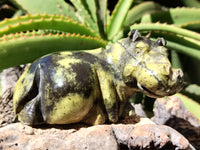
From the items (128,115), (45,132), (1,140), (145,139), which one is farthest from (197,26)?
(1,140)

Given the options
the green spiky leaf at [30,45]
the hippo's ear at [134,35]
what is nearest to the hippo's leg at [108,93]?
the hippo's ear at [134,35]

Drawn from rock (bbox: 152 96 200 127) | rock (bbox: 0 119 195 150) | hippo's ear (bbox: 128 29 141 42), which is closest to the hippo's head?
hippo's ear (bbox: 128 29 141 42)

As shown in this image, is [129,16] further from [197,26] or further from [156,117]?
[156,117]

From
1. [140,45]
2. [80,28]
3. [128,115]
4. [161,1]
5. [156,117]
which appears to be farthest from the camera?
[161,1]

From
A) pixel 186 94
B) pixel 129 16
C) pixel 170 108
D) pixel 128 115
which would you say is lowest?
pixel 186 94

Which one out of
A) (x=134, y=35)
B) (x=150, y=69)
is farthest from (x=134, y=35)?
(x=150, y=69)

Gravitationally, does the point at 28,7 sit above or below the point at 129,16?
above
